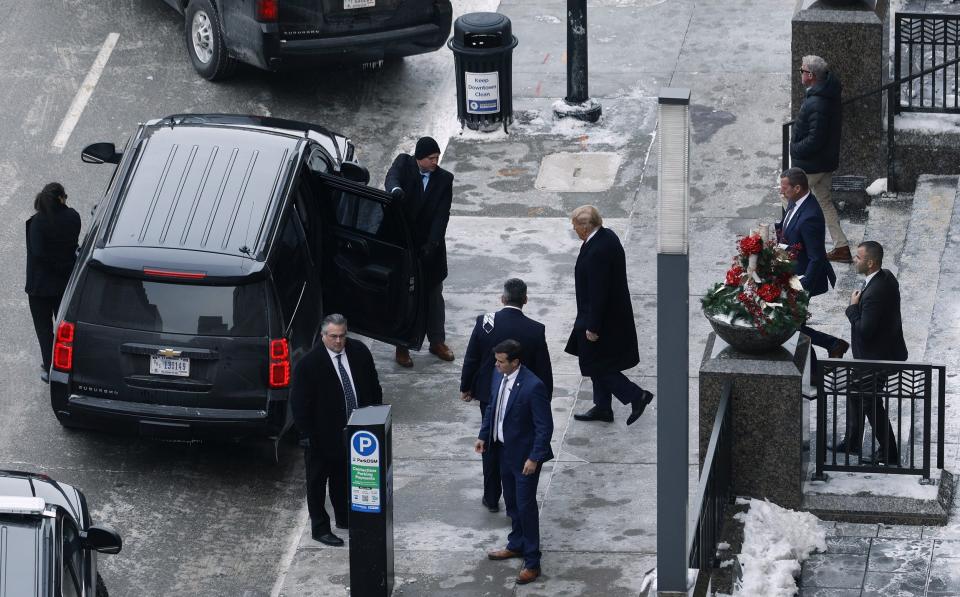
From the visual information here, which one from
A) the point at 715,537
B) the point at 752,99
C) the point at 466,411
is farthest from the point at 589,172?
the point at 715,537

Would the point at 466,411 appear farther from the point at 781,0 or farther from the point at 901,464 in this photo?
the point at 781,0

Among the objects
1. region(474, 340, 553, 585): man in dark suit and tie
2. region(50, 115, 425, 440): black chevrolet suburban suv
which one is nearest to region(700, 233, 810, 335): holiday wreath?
region(474, 340, 553, 585): man in dark suit and tie

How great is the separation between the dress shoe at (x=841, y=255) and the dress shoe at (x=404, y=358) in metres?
3.58

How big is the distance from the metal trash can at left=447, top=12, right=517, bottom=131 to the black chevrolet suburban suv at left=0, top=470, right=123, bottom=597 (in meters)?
8.25

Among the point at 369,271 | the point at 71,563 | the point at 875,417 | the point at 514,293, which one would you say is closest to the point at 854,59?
the point at 369,271

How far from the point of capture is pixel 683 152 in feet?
27.0

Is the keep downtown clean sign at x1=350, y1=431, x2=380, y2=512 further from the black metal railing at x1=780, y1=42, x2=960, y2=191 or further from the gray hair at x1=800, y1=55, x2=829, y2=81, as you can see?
the black metal railing at x1=780, y1=42, x2=960, y2=191

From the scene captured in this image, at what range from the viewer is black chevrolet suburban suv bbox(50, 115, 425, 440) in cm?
1209

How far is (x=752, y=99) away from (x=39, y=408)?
799 centimetres

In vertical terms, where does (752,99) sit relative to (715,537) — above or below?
above

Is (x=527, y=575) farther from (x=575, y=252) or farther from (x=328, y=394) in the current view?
(x=575, y=252)

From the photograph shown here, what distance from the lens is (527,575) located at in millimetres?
10984

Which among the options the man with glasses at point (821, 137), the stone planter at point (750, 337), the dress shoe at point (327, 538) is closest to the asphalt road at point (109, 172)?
the dress shoe at point (327, 538)

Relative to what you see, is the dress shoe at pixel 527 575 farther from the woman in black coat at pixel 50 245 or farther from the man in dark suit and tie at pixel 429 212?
the woman in black coat at pixel 50 245
